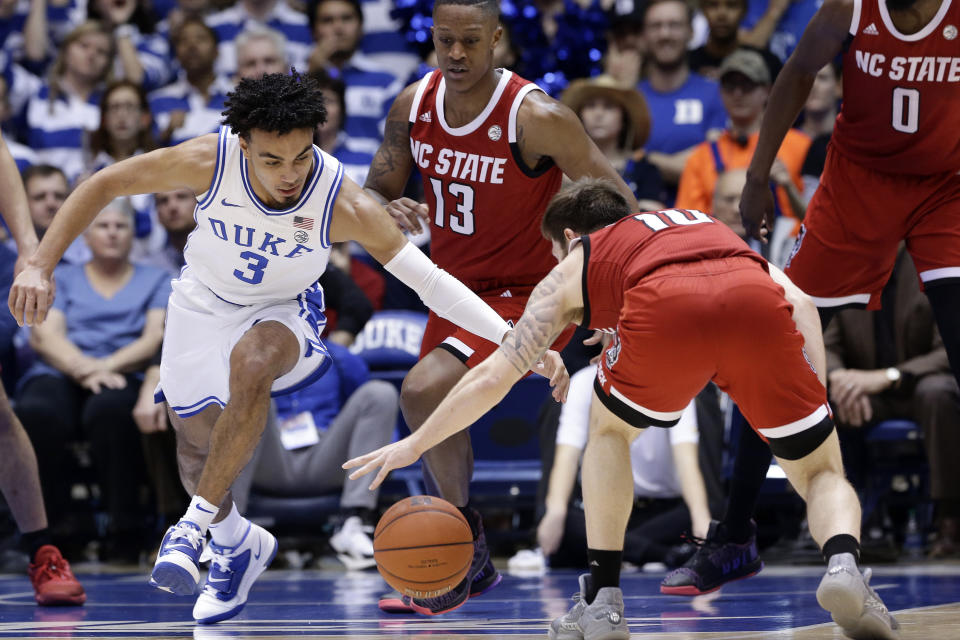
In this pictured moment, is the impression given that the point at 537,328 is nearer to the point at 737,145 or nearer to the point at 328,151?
the point at 737,145

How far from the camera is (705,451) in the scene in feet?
23.5

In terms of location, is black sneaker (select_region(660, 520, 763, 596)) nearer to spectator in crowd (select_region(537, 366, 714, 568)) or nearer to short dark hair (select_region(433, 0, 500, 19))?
spectator in crowd (select_region(537, 366, 714, 568))

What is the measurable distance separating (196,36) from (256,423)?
19.0 feet

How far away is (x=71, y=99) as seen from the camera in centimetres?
998

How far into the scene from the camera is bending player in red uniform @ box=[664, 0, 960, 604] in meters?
4.69

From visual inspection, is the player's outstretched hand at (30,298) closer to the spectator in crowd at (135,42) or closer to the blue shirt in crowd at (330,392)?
the blue shirt in crowd at (330,392)

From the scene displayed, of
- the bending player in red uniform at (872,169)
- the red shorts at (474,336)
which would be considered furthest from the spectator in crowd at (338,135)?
the bending player in red uniform at (872,169)

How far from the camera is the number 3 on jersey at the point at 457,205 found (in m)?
5.47

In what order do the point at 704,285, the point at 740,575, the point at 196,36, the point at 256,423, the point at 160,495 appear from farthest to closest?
1. the point at 196,36
2. the point at 160,495
3. the point at 740,575
4. the point at 256,423
5. the point at 704,285

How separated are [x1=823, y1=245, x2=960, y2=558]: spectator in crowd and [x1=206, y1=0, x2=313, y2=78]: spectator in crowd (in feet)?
16.3

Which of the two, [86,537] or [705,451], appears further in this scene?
[86,537]

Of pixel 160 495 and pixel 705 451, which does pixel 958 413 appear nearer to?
pixel 705 451

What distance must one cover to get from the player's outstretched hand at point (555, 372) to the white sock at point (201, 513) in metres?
1.26

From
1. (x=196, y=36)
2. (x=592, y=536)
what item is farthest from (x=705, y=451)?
(x=196, y=36)
